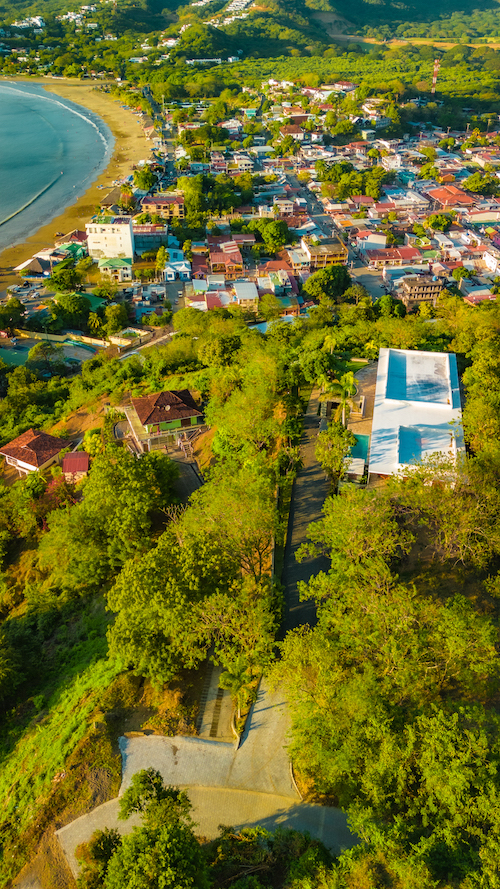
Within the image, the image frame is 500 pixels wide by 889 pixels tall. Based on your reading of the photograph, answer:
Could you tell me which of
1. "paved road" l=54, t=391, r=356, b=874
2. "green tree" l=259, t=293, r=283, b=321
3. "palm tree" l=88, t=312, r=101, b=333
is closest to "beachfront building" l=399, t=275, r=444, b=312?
"green tree" l=259, t=293, r=283, b=321

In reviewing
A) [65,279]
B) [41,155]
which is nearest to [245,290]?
[65,279]

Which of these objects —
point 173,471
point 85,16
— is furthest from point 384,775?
point 85,16

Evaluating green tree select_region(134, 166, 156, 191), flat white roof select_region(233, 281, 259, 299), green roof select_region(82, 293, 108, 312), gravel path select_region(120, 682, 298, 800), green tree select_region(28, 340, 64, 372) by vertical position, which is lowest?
green tree select_region(28, 340, 64, 372)

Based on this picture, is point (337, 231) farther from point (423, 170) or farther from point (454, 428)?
point (454, 428)

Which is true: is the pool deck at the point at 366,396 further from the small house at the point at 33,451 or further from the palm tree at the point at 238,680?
the small house at the point at 33,451

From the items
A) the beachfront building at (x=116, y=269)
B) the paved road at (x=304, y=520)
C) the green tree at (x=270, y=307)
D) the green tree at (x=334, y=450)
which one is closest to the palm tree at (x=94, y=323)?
the beachfront building at (x=116, y=269)

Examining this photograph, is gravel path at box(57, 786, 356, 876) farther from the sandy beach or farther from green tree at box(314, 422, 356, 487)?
the sandy beach

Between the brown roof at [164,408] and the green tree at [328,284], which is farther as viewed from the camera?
the green tree at [328,284]
